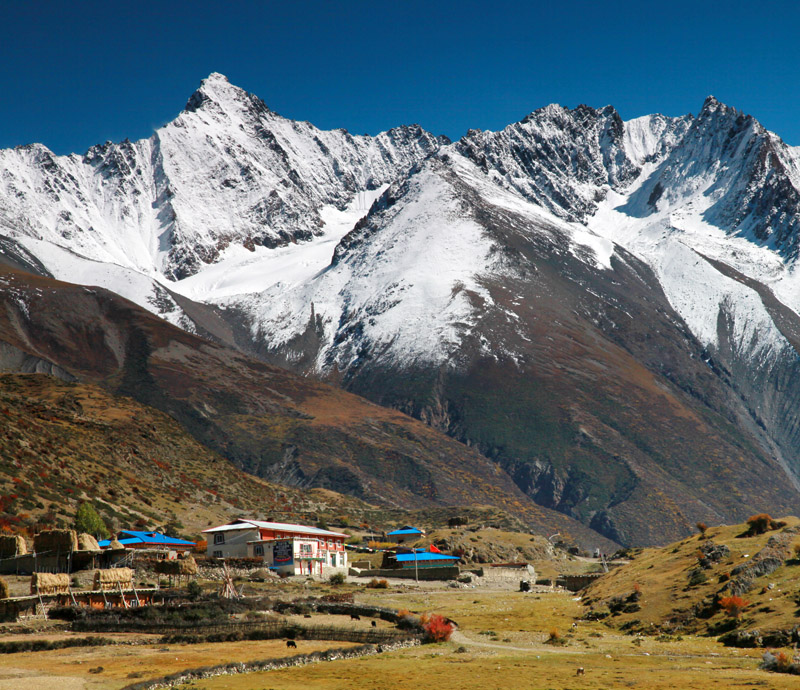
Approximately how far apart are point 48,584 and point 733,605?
111ft

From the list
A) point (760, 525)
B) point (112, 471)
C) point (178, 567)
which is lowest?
point (178, 567)

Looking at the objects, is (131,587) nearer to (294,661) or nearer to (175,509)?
(294,661)

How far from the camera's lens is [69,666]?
38.4 m

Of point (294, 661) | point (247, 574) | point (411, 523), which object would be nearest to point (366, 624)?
point (294, 661)

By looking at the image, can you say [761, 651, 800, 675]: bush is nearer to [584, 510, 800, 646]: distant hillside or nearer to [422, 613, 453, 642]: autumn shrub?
[584, 510, 800, 646]: distant hillside

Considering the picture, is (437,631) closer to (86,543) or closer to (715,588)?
(715,588)

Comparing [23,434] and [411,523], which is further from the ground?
[23,434]

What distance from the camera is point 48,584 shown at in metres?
50.7

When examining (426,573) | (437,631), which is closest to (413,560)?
(426,573)

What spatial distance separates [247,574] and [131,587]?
18902 mm

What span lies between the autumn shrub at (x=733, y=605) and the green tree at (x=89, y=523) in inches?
1941

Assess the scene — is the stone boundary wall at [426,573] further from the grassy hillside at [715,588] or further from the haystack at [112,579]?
the haystack at [112,579]

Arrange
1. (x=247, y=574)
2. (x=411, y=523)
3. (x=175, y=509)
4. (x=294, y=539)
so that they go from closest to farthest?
(x=247, y=574) < (x=294, y=539) < (x=175, y=509) < (x=411, y=523)

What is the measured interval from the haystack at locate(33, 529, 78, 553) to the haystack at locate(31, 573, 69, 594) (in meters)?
6.70
